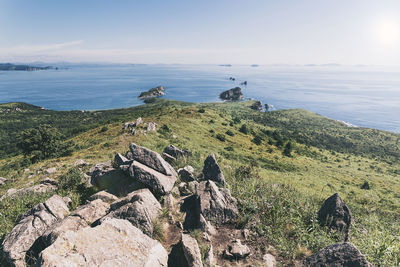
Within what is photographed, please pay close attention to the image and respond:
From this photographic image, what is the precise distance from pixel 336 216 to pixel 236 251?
543cm

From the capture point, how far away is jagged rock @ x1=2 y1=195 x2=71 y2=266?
664 cm

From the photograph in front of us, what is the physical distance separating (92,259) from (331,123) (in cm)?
18404

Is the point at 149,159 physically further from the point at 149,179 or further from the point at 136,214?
the point at 136,214

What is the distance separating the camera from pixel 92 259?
5.07 meters

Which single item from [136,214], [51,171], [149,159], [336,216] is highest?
[149,159]

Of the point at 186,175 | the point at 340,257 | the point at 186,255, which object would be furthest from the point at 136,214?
the point at 340,257

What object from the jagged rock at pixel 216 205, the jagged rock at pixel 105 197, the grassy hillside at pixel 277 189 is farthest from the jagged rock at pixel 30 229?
the jagged rock at pixel 216 205

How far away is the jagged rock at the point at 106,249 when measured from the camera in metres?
4.84

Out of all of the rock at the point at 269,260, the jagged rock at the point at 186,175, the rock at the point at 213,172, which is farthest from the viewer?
the jagged rock at the point at 186,175

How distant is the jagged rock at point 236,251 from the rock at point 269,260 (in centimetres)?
63

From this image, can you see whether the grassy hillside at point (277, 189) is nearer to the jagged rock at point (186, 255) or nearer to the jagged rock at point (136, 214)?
the jagged rock at point (186, 255)

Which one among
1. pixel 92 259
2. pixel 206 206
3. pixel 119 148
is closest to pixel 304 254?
pixel 206 206

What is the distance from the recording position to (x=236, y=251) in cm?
711

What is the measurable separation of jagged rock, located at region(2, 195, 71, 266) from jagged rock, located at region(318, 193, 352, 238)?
1196cm
